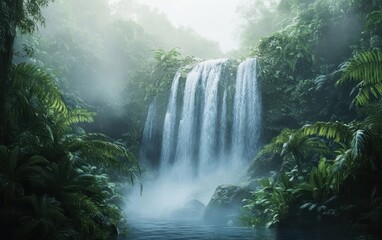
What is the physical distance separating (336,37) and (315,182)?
10735 millimetres

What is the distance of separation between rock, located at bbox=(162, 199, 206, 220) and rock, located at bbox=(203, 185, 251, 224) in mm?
1012

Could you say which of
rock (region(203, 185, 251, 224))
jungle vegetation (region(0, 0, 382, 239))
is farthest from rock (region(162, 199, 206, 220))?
jungle vegetation (region(0, 0, 382, 239))

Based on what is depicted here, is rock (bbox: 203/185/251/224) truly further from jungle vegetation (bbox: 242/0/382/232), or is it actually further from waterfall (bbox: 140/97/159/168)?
waterfall (bbox: 140/97/159/168)

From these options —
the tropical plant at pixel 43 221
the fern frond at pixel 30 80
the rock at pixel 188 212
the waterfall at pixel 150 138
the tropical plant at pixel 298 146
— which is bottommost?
the tropical plant at pixel 43 221

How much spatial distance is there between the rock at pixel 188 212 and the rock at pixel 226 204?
101 centimetres

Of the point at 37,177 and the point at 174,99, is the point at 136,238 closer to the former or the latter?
the point at 37,177

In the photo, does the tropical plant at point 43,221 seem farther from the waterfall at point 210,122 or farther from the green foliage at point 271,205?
the waterfall at point 210,122

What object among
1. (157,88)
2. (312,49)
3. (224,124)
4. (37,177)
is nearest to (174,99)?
(157,88)

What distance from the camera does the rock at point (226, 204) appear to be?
484 inches

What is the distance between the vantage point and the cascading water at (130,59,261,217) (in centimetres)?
1895

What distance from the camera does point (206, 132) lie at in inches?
808

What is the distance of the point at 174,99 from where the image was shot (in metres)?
22.6

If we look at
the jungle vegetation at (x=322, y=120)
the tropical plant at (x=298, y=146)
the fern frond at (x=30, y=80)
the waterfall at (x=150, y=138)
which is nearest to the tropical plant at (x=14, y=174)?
the fern frond at (x=30, y=80)

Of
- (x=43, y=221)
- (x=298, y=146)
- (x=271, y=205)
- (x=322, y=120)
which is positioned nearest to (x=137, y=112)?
(x=322, y=120)
